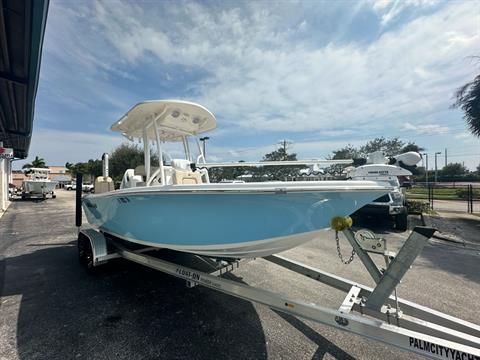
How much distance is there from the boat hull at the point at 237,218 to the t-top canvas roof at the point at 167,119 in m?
1.41

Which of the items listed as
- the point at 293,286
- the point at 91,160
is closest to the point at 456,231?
the point at 293,286

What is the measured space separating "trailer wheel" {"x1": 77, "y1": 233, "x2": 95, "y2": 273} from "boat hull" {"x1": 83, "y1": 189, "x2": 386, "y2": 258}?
4.70 feet

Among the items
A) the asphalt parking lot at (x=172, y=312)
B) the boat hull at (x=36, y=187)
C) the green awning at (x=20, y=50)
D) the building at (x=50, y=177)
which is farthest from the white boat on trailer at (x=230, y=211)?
the building at (x=50, y=177)

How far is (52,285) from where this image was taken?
3.82 meters

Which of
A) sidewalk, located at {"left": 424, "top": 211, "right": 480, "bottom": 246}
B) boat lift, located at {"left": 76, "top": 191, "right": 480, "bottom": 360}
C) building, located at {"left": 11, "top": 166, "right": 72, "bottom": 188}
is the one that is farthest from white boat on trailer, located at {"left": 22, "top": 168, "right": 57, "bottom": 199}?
sidewalk, located at {"left": 424, "top": 211, "right": 480, "bottom": 246}

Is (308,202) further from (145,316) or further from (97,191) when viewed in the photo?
(97,191)

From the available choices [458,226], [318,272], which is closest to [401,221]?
Result: [458,226]

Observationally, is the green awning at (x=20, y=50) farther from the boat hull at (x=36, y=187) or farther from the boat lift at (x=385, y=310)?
the boat hull at (x=36, y=187)

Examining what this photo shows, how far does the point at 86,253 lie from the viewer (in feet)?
14.4

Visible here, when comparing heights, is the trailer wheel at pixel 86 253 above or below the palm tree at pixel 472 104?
below

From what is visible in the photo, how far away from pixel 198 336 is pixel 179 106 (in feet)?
10.1

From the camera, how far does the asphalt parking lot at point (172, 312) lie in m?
→ 2.38

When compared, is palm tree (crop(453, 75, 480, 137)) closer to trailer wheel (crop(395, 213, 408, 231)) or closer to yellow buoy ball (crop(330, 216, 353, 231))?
trailer wheel (crop(395, 213, 408, 231))

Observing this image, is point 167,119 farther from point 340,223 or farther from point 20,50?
point 20,50
